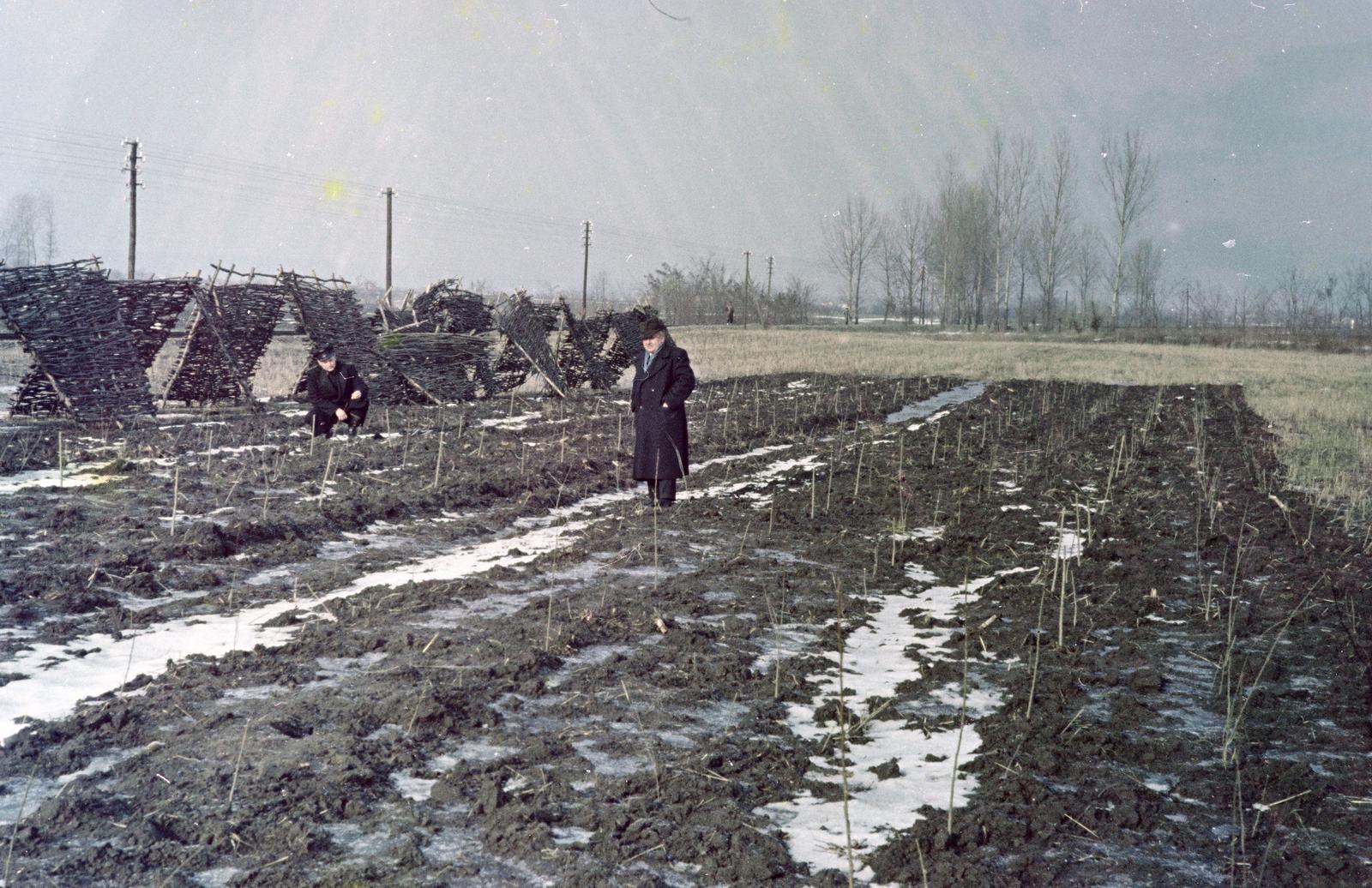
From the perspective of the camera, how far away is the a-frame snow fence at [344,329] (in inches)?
657

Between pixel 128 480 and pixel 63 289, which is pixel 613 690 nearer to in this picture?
pixel 128 480

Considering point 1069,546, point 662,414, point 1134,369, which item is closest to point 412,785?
point 662,414

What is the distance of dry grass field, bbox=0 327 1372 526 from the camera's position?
13.4 metres

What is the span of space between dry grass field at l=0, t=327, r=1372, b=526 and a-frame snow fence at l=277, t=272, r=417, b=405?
6.76 ft

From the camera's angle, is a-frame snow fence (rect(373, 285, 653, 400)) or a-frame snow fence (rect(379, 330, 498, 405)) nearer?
a-frame snow fence (rect(379, 330, 498, 405))

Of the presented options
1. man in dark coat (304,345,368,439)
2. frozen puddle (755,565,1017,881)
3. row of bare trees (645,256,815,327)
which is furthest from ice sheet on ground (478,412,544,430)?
row of bare trees (645,256,815,327)

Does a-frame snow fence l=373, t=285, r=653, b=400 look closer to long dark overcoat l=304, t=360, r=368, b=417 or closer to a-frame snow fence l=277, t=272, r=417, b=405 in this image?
a-frame snow fence l=277, t=272, r=417, b=405

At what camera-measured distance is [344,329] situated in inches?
680

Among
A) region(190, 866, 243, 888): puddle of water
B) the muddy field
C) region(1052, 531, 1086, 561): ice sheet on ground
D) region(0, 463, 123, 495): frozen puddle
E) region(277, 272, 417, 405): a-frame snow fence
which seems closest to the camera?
region(190, 866, 243, 888): puddle of water

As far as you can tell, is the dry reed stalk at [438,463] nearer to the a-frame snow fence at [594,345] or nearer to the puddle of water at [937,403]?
the puddle of water at [937,403]

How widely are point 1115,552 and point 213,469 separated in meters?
7.90

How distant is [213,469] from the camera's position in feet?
33.3

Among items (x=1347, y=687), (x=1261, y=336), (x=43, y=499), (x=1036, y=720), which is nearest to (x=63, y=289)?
(x=43, y=499)

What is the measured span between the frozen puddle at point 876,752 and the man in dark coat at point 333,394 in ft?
25.9
